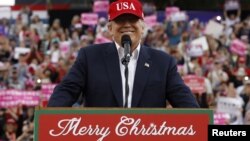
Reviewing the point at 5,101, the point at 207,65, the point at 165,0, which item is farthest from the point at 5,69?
the point at 165,0

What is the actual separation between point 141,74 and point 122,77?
0.11 m

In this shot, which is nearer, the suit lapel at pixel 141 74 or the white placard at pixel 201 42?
the suit lapel at pixel 141 74

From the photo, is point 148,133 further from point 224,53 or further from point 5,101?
point 224,53

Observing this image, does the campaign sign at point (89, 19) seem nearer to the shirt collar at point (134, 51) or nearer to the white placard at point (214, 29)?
the white placard at point (214, 29)

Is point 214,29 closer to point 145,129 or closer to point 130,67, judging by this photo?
point 130,67

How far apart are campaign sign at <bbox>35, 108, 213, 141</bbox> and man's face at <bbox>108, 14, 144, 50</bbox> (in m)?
0.85

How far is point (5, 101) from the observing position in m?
14.3

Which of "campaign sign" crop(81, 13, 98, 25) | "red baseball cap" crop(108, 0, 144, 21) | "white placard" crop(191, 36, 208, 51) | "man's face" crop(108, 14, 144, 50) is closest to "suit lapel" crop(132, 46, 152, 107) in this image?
"man's face" crop(108, 14, 144, 50)

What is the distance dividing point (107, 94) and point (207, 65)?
1103 cm

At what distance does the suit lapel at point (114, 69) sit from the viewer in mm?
5059

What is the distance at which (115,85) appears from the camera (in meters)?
5.08

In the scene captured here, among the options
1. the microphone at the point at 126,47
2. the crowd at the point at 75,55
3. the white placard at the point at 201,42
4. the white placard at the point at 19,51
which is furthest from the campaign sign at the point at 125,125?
Answer: the white placard at the point at 19,51

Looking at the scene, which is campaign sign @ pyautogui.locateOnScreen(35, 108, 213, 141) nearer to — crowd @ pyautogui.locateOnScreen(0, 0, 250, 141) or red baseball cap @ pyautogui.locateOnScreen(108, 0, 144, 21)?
red baseball cap @ pyautogui.locateOnScreen(108, 0, 144, 21)

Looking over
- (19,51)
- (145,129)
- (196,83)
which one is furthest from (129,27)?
(19,51)
